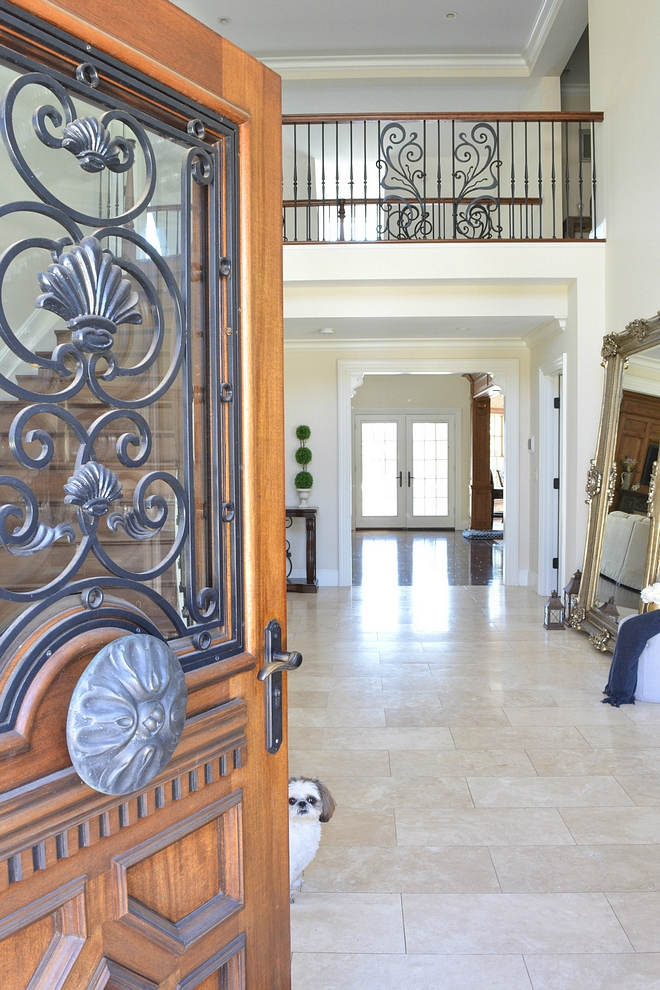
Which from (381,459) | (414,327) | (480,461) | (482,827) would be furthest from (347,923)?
(381,459)

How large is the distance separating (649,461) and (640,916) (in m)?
3.69

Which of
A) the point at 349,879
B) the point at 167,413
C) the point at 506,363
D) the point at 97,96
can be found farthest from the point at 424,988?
the point at 506,363

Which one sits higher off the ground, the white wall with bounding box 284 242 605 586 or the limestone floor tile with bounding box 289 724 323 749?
the white wall with bounding box 284 242 605 586

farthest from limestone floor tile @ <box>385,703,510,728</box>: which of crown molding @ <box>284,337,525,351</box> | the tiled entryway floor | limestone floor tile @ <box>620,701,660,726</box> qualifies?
crown molding @ <box>284,337,525,351</box>

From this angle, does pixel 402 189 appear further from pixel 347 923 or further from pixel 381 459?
pixel 381 459

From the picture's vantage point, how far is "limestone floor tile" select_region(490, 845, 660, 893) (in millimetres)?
2791

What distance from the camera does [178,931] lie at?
51.1 inches

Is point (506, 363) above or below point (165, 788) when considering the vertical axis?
above

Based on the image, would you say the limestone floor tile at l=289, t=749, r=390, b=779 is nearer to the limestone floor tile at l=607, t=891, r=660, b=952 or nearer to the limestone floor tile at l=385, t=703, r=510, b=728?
the limestone floor tile at l=385, t=703, r=510, b=728

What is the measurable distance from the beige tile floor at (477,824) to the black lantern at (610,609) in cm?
34

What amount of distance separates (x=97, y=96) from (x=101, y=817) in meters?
1.07

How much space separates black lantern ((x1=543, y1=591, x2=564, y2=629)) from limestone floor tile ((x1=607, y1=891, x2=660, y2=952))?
14.0ft

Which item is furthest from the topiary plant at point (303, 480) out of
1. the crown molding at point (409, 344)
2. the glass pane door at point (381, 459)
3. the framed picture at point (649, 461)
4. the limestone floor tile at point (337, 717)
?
the glass pane door at point (381, 459)

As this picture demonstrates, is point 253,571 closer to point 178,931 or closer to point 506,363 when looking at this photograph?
point 178,931
